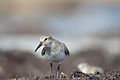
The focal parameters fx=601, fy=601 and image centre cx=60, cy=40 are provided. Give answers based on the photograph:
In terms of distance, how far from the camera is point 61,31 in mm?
32469

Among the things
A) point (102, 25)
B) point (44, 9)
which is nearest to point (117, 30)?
point (102, 25)

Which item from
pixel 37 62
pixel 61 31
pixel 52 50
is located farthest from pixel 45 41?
pixel 61 31

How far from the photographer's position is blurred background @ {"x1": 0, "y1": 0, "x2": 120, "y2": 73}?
741 inches

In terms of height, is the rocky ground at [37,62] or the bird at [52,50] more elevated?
the rocky ground at [37,62]

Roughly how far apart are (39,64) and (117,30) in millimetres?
12830

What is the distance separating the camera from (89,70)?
1265cm

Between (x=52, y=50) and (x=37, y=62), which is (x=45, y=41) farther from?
(x=37, y=62)

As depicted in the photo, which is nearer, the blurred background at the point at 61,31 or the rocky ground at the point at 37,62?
the rocky ground at the point at 37,62

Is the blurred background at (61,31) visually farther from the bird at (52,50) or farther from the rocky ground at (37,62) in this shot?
the bird at (52,50)

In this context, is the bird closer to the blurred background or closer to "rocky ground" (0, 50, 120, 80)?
"rocky ground" (0, 50, 120, 80)

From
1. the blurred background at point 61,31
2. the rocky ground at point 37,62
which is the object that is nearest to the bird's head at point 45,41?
the rocky ground at point 37,62

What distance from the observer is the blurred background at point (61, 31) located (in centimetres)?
1883

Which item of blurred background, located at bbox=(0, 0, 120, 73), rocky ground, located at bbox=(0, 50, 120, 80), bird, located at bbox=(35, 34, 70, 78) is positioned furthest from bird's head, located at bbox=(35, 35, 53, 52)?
blurred background, located at bbox=(0, 0, 120, 73)

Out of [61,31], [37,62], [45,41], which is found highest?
[61,31]
